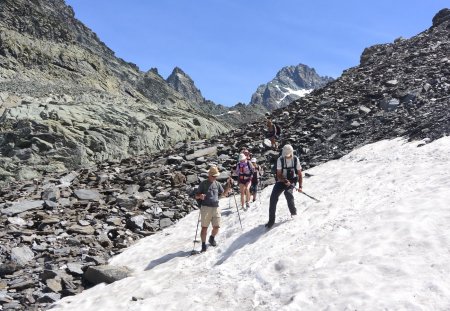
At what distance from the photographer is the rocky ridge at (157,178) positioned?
1381cm

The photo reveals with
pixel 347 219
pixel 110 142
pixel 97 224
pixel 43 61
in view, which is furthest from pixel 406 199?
pixel 43 61

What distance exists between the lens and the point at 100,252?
49.7 ft

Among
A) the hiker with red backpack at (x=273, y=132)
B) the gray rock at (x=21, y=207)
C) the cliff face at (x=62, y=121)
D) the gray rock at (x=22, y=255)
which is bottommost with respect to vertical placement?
the gray rock at (x=22, y=255)

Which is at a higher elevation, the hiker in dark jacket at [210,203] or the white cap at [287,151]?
the white cap at [287,151]

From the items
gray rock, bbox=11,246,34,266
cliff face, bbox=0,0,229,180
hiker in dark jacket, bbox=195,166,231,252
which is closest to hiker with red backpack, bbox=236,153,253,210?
hiker in dark jacket, bbox=195,166,231,252

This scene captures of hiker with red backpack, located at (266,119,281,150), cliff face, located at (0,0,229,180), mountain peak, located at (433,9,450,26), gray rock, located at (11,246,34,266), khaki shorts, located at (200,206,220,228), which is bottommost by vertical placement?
gray rock, located at (11,246,34,266)

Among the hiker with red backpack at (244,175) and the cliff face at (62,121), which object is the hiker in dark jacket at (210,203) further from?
the cliff face at (62,121)

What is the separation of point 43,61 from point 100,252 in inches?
2469

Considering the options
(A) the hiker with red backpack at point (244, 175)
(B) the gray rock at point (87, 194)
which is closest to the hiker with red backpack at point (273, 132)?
(A) the hiker with red backpack at point (244, 175)

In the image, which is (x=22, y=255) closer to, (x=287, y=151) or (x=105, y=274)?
(x=105, y=274)

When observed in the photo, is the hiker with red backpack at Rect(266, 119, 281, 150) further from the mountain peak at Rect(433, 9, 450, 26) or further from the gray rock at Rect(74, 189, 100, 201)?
the mountain peak at Rect(433, 9, 450, 26)

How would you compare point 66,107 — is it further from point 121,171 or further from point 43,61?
point 43,61

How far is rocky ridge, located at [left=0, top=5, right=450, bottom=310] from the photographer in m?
13.8

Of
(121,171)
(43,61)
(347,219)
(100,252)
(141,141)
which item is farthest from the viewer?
(43,61)
